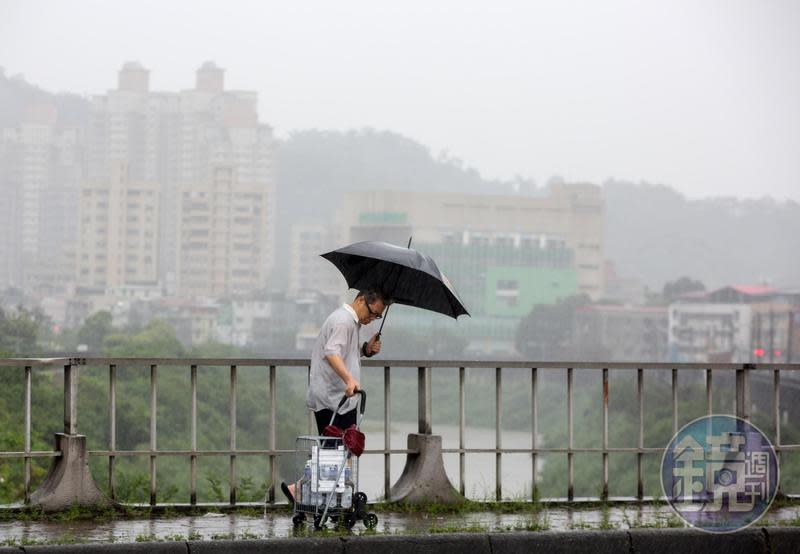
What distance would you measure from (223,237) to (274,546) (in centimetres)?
14616

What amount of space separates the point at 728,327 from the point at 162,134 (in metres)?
78.5

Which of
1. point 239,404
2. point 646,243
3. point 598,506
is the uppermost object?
point 646,243

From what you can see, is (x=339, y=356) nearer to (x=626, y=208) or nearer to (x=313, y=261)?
(x=313, y=261)

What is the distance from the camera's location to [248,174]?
527 feet

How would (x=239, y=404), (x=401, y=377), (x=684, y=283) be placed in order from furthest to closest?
(x=684, y=283), (x=401, y=377), (x=239, y=404)

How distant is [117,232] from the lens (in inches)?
5876

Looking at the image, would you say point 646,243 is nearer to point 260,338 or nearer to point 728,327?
point 728,327

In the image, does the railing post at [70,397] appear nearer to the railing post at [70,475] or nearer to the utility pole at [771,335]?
the railing post at [70,475]

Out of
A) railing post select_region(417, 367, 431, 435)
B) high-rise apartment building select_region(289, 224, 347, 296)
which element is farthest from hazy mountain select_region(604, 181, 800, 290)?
railing post select_region(417, 367, 431, 435)

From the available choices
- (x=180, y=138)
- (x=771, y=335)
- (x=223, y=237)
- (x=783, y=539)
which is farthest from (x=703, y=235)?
(x=783, y=539)

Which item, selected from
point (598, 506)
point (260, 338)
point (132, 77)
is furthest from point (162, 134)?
point (598, 506)

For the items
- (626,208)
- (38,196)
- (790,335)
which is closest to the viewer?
(790,335)

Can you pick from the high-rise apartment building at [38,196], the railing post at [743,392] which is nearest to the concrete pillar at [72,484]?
the railing post at [743,392]

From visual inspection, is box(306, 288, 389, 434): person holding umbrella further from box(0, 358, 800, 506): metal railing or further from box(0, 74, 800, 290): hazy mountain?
box(0, 74, 800, 290): hazy mountain
